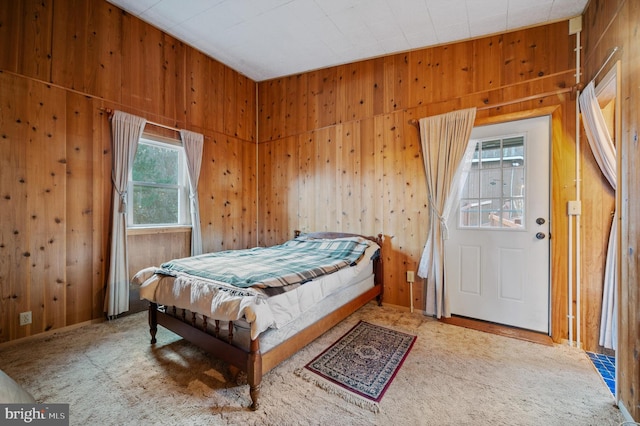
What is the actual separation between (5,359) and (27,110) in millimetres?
2066

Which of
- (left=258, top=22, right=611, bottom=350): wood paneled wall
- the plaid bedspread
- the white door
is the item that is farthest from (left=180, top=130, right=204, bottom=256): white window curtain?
the white door

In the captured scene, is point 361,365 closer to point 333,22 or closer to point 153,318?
point 153,318

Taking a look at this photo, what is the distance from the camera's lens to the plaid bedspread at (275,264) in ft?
6.31

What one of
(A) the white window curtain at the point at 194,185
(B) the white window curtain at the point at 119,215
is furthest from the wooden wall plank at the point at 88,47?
(A) the white window curtain at the point at 194,185

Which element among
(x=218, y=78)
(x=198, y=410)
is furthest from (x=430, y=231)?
(x=218, y=78)

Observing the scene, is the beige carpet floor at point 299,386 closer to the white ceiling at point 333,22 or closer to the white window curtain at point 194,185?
the white window curtain at point 194,185

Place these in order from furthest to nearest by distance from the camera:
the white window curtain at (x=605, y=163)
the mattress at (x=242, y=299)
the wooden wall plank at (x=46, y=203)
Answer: the wooden wall plank at (x=46, y=203), the white window curtain at (x=605, y=163), the mattress at (x=242, y=299)

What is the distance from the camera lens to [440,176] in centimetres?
292

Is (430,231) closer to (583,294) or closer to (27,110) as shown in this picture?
(583,294)

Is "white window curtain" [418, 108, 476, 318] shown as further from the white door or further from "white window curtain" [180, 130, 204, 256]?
"white window curtain" [180, 130, 204, 256]

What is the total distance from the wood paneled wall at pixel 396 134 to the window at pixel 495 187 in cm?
26

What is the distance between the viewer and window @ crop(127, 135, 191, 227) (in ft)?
10.4

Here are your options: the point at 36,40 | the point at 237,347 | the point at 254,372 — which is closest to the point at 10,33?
the point at 36,40

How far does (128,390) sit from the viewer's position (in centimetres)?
176
